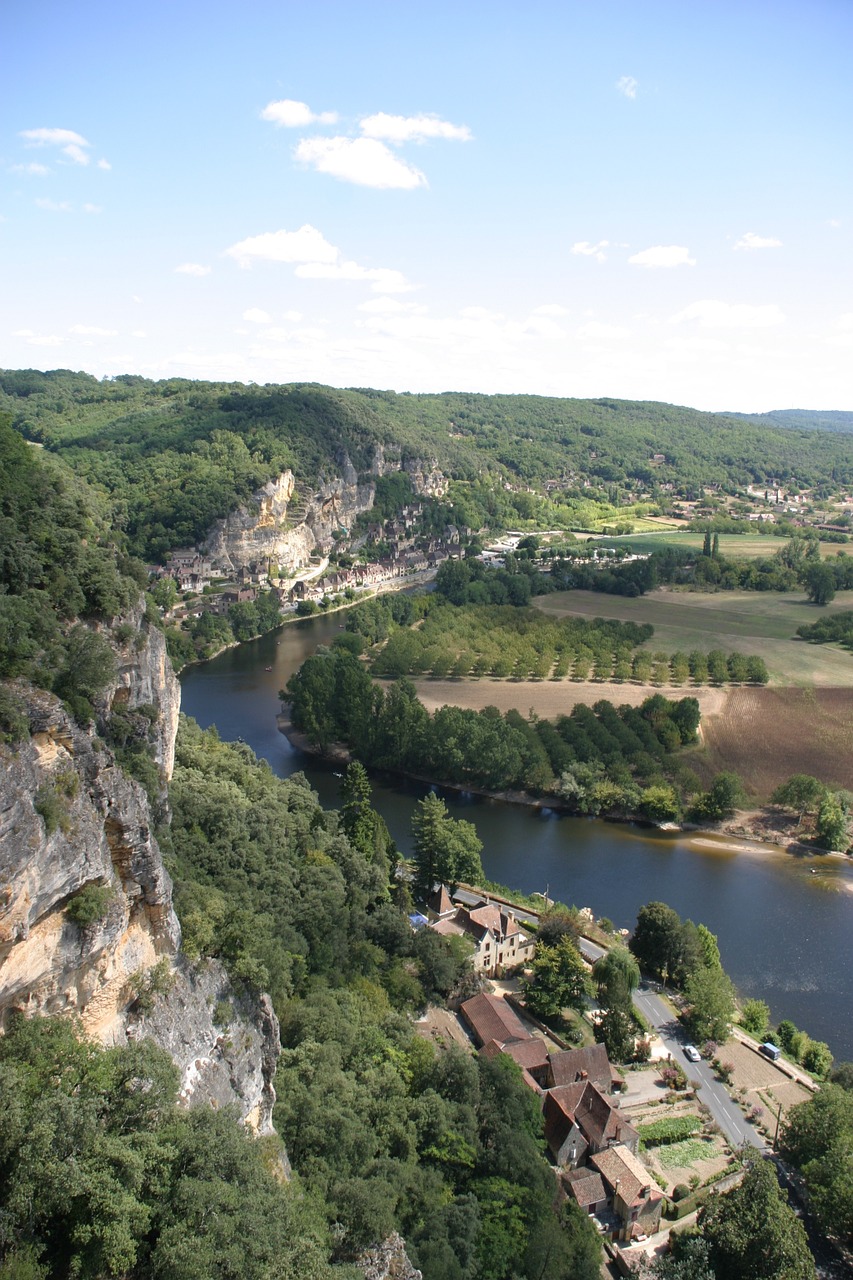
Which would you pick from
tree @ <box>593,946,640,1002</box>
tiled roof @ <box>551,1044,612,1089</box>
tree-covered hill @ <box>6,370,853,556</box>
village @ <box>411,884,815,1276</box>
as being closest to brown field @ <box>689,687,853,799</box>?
tree @ <box>593,946,640,1002</box>

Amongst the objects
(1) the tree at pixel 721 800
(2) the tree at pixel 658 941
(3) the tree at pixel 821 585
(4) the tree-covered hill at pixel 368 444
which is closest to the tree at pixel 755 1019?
(2) the tree at pixel 658 941

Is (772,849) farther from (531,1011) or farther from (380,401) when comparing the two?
(380,401)

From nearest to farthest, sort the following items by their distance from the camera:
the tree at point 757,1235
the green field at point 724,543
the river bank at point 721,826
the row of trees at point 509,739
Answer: the tree at point 757,1235 < the river bank at point 721,826 < the row of trees at point 509,739 < the green field at point 724,543

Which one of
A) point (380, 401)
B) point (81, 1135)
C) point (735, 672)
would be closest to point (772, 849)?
point (735, 672)

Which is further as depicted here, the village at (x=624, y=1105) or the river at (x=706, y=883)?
the river at (x=706, y=883)

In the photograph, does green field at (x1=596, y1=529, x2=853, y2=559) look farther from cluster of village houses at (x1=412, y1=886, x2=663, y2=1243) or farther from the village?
cluster of village houses at (x1=412, y1=886, x2=663, y2=1243)

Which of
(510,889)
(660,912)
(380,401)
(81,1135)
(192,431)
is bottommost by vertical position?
(510,889)

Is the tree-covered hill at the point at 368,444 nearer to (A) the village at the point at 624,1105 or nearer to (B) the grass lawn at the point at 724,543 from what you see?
(B) the grass lawn at the point at 724,543
